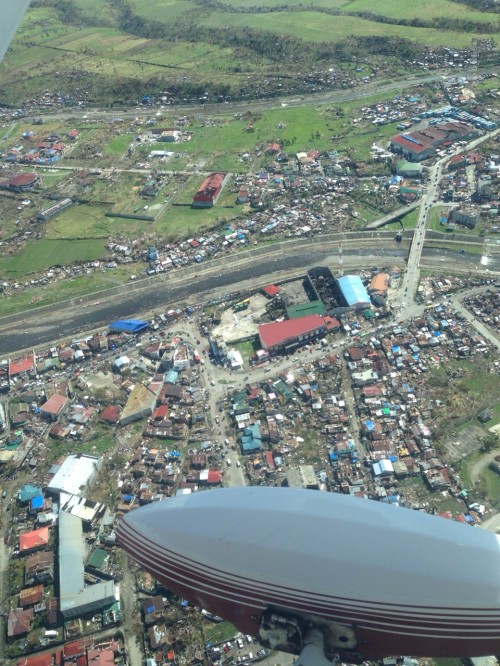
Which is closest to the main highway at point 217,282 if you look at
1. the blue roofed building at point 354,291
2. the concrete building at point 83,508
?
the blue roofed building at point 354,291

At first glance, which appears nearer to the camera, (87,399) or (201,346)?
(87,399)

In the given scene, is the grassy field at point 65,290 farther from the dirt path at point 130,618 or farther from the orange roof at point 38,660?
the orange roof at point 38,660

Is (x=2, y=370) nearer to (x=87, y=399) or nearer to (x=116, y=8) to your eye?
(x=87, y=399)

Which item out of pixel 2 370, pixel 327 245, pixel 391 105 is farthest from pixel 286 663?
pixel 391 105

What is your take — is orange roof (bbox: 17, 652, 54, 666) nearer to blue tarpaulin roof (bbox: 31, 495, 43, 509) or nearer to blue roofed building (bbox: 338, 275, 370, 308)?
blue tarpaulin roof (bbox: 31, 495, 43, 509)

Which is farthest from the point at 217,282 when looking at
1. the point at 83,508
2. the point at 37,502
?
the point at 37,502

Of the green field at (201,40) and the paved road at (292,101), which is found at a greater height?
the green field at (201,40)
